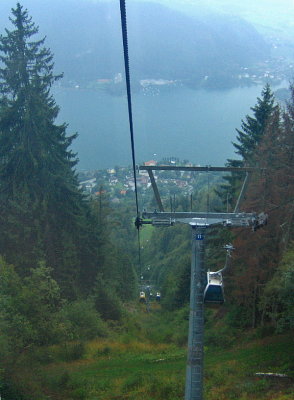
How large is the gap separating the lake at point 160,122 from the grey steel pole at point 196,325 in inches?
1169

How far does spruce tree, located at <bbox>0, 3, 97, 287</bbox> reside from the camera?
19.9 m

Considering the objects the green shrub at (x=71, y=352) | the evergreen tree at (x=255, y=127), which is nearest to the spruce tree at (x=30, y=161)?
the green shrub at (x=71, y=352)

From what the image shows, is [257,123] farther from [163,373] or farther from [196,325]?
[196,325]

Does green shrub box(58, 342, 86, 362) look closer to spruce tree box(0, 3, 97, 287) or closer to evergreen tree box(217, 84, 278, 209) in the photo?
spruce tree box(0, 3, 97, 287)

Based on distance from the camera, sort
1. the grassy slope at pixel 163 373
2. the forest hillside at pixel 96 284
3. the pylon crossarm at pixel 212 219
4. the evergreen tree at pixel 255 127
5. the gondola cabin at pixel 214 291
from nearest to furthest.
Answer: the gondola cabin at pixel 214 291, the pylon crossarm at pixel 212 219, the grassy slope at pixel 163 373, the forest hillside at pixel 96 284, the evergreen tree at pixel 255 127

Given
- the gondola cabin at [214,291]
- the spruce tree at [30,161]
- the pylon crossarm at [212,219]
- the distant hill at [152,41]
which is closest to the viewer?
the gondola cabin at [214,291]

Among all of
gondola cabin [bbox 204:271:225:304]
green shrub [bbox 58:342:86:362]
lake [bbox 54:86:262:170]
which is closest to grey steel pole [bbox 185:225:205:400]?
gondola cabin [bbox 204:271:225:304]

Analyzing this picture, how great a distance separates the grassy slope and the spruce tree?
18.5ft

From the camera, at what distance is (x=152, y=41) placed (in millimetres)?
39438

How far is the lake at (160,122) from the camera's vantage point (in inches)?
1651

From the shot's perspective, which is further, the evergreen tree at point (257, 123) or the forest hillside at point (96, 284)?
the evergreen tree at point (257, 123)

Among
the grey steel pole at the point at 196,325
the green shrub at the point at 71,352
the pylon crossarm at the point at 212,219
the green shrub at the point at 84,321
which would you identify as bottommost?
the green shrub at the point at 71,352

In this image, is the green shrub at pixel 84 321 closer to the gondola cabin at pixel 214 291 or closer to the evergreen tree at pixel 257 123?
the evergreen tree at pixel 257 123

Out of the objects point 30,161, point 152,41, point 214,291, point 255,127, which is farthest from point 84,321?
point 152,41
